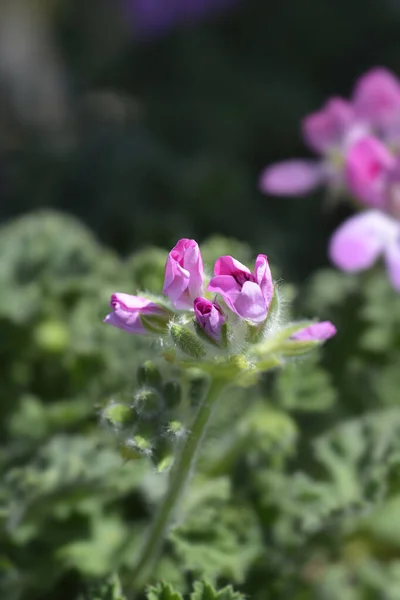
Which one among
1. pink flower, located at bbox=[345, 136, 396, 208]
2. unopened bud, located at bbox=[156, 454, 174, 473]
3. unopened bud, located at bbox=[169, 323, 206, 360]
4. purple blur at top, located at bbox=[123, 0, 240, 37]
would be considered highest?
purple blur at top, located at bbox=[123, 0, 240, 37]

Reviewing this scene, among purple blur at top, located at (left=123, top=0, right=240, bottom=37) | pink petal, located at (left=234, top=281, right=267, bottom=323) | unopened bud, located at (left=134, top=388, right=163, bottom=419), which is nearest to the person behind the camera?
pink petal, located at (left=234, top=281, right=267, bottom=323)

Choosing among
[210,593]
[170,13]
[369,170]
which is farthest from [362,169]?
[170,13]

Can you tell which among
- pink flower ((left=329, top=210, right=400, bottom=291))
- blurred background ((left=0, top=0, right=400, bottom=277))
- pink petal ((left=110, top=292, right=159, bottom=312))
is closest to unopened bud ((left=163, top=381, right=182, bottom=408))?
pink petal ((left=110, top=292, right=159, bottom=312))

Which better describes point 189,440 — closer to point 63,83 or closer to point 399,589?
point 399,589

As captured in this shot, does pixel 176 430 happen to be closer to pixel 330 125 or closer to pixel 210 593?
pixel 210 593

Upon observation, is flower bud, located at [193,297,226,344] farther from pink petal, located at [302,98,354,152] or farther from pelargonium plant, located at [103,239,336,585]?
pink petal, located at [302,98,354,152]

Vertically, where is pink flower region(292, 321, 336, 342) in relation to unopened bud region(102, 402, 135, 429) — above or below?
above

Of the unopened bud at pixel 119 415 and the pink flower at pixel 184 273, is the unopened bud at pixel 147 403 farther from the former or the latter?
the pink flower at pixel 184 273
